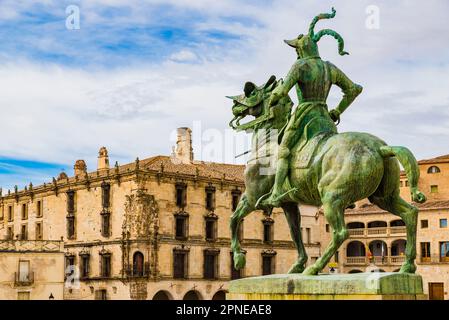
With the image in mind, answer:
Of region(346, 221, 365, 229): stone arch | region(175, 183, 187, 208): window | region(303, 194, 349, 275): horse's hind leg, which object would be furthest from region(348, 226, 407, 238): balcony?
region(303, 194, 349, 275): horse's hind leg

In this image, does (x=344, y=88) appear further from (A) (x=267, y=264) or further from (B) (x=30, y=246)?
(A) (x=267, y=264)

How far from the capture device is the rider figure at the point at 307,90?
400 inches

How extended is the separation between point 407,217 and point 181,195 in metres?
46.1

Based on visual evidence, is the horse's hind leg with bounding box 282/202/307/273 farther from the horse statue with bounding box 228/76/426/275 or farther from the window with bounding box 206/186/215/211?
the window with bounding box 206/186/215/211

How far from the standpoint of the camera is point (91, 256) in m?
55.9

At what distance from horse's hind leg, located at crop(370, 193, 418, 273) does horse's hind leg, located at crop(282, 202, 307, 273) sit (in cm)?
124

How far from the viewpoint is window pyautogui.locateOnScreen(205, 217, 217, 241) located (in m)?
56.8

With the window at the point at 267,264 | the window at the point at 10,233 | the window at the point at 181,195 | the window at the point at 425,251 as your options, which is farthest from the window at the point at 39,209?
the window at the point at 425,251

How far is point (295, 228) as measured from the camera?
36.1 feet

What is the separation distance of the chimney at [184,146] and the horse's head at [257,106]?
48067 mm
